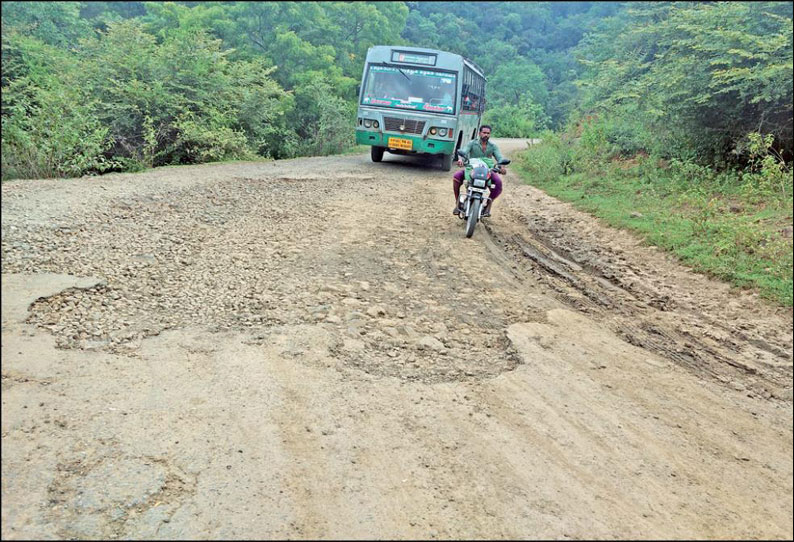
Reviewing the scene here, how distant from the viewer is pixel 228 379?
3449 mm

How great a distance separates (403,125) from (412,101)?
0.70m

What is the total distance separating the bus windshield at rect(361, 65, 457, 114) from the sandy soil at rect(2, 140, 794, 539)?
280 inches

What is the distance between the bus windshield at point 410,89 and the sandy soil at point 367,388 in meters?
7.10

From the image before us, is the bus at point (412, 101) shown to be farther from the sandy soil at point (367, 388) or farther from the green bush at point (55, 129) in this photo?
the sandy soil at point (367, 388)

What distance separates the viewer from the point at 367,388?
347cm

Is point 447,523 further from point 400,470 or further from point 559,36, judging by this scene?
point 559,36

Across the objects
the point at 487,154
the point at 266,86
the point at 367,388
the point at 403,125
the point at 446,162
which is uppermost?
the point at 266,86

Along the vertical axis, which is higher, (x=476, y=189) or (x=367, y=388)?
(x=476, y=189)

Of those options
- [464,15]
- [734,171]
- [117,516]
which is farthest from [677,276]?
[464,15]

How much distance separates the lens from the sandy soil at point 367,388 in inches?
95.3

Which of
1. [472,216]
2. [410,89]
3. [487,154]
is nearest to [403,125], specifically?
[410,89]

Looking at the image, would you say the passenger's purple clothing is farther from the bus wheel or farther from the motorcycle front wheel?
the bus wheel

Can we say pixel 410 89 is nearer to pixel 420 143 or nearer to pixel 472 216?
pixel 420 143

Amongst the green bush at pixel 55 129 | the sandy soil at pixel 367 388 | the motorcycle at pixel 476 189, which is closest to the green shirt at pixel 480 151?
the motorcycle at pixel 476 189
